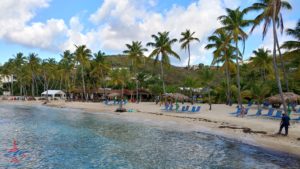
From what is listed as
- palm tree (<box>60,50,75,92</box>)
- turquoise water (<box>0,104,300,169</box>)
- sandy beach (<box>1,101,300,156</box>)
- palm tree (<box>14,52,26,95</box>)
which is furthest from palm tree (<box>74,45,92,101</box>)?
turquoise water (<box>0,104,300,169</box>)

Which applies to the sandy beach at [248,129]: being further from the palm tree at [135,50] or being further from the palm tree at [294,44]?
the palm tree at [135,50]

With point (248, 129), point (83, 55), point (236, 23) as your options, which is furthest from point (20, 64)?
point (248, 129)

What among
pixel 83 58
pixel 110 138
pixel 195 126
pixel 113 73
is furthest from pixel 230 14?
pixel 83 58

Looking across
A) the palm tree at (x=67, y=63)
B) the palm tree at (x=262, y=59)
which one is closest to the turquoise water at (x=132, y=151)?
the palm tree at (x=262, y=59)

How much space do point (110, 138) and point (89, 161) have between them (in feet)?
23.0

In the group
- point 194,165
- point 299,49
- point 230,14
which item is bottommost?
point 194,165

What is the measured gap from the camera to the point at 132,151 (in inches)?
692

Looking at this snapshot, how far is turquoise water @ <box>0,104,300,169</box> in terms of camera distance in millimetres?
14482

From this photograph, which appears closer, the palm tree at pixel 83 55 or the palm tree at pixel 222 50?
the palm tree at pixel 222 50

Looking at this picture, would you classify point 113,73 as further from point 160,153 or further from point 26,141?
point 160,153

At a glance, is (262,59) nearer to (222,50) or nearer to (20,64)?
(222,50)

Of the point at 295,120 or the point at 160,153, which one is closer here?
the point at 160,153

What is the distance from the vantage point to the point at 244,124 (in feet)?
83.1

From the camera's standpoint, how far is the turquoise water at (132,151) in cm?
1448
